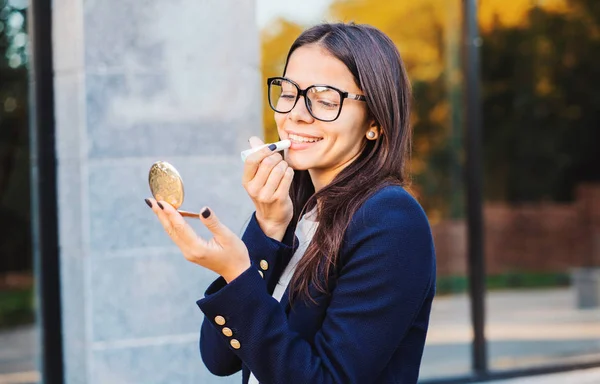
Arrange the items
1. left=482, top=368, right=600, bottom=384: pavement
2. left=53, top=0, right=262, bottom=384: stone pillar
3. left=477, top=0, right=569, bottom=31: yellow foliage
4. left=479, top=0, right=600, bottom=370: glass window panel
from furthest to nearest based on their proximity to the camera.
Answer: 1. left=479, top=0, right=600, bottom=370: glass window panel
2. left=477, top=0, right=569, bottom=31: yellow foliage
3. left=482, top=368, right=600, bottom=384: pavement
4. left=53, top=0, right=262, bottom=384: stone pillar

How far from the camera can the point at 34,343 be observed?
26.0 ft

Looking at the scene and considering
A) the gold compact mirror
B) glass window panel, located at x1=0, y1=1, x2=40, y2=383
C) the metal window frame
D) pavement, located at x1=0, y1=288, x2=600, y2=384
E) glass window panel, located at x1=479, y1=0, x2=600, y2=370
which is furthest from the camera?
glass window panel, located at x1=479, y1=0, x2=600, y2=370

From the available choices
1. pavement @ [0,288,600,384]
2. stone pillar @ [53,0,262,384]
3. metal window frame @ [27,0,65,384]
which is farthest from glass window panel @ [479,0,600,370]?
metal window frame @ [27,0,65,384]

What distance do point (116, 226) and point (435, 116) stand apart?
23.0ft

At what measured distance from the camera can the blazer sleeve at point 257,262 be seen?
156 centimetres

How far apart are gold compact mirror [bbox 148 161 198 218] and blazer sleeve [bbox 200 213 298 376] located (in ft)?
0.63

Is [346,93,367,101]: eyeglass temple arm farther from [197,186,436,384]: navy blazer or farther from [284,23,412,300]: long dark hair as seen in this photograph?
[197,186,436,384]: navy blazer

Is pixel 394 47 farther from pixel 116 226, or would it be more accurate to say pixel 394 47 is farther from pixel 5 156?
pixel 5 156

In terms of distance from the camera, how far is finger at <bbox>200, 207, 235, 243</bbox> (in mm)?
1283

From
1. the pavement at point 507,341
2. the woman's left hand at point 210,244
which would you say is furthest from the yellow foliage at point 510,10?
the woman's left hand at point 210,244

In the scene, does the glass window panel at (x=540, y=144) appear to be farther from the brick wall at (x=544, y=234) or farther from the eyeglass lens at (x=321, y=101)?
the eyeglass lens at (x=321, y=101)

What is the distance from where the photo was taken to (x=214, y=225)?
51.9 inches

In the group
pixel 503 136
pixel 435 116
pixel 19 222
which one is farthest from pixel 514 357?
pixel 503 136

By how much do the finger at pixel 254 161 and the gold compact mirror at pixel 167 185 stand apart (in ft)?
0.39
